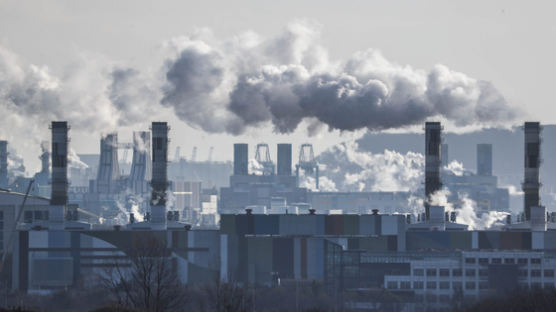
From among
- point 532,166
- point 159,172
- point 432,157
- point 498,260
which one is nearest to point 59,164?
point 159,172

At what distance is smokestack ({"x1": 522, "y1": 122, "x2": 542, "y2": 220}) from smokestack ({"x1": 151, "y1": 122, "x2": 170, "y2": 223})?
27.9 meters

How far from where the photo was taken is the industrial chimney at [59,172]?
111438 millimetres

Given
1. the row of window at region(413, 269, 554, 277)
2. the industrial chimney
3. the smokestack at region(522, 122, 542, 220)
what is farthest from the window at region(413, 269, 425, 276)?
the industrial chimney

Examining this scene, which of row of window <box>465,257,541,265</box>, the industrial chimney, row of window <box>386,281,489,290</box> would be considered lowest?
row of window <box>386,281,489,290</box>

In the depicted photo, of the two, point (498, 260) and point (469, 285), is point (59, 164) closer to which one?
point (469, 285)

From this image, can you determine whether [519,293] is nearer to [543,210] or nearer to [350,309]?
[350,309]

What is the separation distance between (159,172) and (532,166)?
94.8 feet

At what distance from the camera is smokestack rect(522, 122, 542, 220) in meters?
110

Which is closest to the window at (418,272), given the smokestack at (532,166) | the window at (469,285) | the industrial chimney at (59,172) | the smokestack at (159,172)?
the window at (469,285)

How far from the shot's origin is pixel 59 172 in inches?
4392

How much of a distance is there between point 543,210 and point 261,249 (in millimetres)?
22101

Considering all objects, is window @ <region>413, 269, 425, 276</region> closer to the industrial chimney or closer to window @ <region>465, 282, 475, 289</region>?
→ window @ <region>465, 282, 475, 289</region>

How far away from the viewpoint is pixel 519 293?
291 feet

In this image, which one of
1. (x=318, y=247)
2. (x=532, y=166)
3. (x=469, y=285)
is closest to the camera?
(x=469, y=285)
